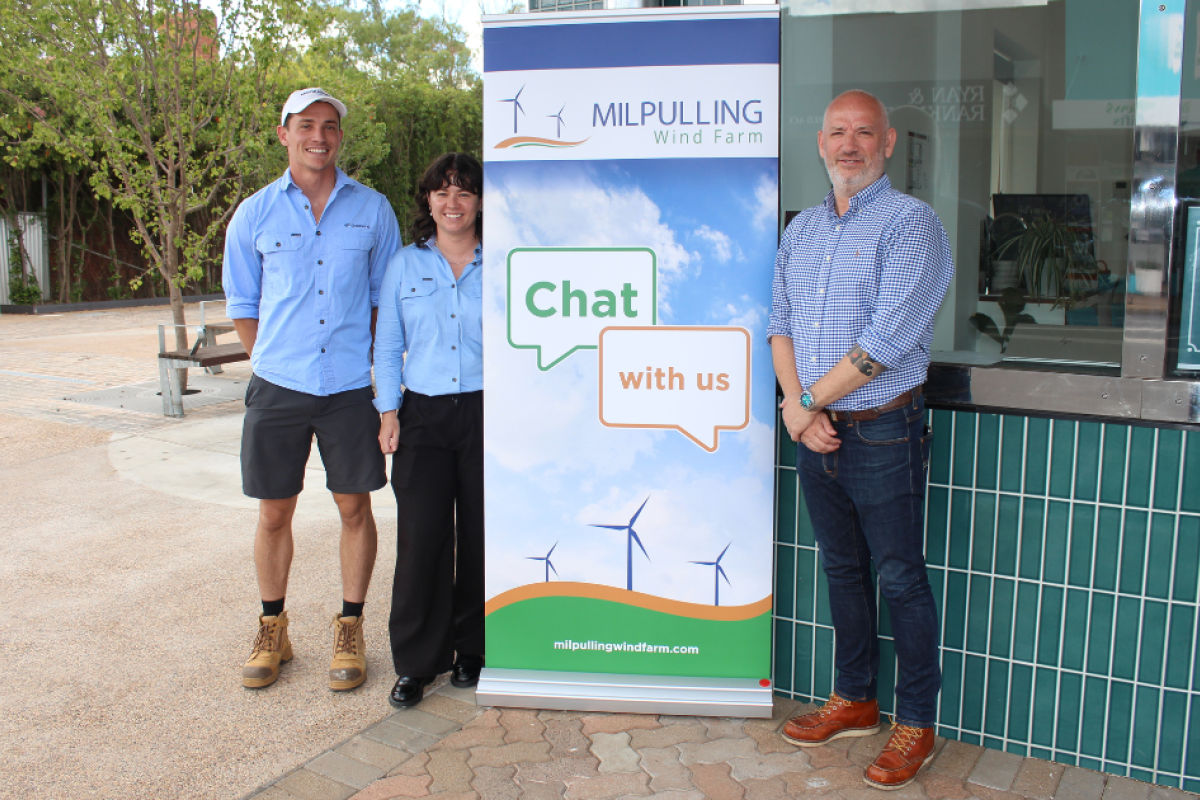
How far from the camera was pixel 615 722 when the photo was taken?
9.52ft

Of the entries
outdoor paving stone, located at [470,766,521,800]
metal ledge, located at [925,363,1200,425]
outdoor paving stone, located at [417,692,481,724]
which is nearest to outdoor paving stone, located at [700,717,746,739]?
outdoor paving stone, located at [470,766,521,800]

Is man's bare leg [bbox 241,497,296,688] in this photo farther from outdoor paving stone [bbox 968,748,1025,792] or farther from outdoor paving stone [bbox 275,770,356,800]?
outdoor paving stone [bbox 968,748,1025,792]

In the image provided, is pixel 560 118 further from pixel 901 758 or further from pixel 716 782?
Answer: pixel 901 758

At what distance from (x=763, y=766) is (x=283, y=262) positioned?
2.20 meters

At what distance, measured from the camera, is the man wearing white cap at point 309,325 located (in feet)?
10.2

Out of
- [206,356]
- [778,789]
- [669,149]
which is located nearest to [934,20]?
[669,149]

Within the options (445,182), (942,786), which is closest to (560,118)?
(445,182)

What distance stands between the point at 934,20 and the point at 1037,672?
2385 millimetres

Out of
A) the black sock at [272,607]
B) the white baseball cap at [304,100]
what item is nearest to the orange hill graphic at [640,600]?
the black sock at [272,607]

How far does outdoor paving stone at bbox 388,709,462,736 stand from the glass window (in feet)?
6.31

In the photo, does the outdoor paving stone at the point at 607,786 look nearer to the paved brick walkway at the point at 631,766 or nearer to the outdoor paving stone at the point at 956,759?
the paved brick walkway at the point at 631,766

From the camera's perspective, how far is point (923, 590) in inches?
101

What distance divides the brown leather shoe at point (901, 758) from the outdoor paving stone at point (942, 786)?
0.03m

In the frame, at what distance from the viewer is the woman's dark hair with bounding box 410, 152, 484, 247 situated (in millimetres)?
2947
